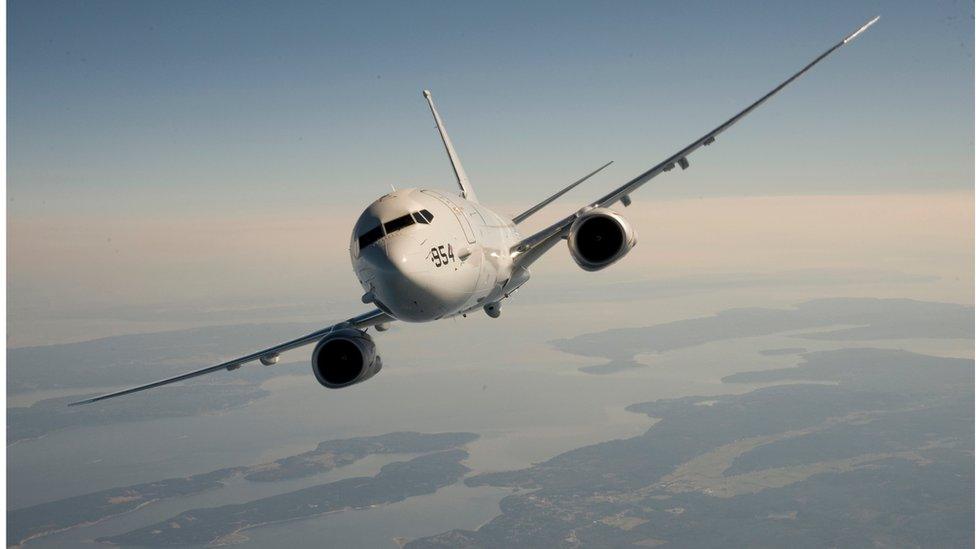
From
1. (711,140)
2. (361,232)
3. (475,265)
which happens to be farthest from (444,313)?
(711,140)

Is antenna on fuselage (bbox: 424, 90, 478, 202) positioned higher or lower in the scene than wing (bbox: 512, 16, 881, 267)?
higher

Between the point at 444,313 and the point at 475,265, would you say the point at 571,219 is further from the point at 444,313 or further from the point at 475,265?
the point at 444,313

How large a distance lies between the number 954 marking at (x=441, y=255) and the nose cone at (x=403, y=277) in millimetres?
267

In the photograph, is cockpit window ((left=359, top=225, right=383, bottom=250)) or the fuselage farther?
cockpit window ((left=359, top=225, right=383, bottom=250))

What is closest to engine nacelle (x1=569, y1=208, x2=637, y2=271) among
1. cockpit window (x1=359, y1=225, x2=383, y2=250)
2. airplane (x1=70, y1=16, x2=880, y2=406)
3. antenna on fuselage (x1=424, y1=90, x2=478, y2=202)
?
airplane (x1=70, y1=16, x2=880, y2=406)

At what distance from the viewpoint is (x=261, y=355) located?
25141mm

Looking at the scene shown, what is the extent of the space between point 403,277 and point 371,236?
52.2 inches

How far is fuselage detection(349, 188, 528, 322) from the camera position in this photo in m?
17.4

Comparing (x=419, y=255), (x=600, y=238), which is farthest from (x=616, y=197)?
(x=419, y=255)

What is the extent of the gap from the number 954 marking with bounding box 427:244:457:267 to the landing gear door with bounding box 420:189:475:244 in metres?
1.12

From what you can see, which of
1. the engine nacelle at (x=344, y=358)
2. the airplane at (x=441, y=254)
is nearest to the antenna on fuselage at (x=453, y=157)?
the airplane at (x=441, y=254)

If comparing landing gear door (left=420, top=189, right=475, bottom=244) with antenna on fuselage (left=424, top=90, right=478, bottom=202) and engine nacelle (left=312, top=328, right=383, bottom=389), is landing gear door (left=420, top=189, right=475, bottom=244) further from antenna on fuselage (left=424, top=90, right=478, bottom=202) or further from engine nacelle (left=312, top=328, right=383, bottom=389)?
antenna on fuselage (left=424, top=90, right=478, bottom=202)

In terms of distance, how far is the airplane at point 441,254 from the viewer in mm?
17641

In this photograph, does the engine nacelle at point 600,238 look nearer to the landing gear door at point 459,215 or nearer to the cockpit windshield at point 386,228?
the landing gear door at point 459,215
